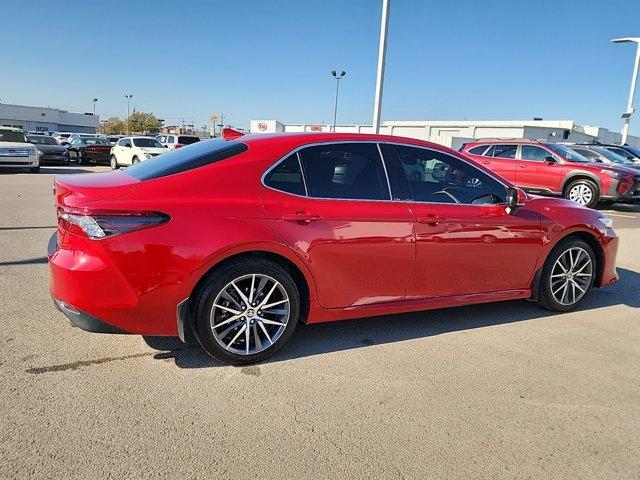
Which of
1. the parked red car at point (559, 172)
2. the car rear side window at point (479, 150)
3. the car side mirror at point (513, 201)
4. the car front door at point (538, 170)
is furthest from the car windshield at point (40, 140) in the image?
the car side mirror at point (513, 201)

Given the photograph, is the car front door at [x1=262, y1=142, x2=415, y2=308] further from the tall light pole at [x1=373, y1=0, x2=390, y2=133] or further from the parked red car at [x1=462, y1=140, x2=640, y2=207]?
the parked red car at [x1=462, y1=140, x2=640, y2=207]

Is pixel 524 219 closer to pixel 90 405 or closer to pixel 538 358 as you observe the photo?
pixel 538 358

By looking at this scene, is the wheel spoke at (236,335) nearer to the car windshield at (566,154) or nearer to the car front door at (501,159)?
the car front door at (501,159)

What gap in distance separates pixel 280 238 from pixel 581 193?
12.1 metres

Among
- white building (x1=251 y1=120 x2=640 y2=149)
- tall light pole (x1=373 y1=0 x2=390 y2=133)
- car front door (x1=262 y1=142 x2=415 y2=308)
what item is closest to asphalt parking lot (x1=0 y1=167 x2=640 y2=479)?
car front door (x1=262 y1=142 x2=415 y2=308)

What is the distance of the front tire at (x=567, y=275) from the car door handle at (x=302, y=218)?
2538 millimetres

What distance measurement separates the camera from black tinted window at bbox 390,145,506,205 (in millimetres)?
4137

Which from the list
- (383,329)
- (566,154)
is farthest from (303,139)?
(566,154)

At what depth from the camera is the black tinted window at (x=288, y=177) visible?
11.6ft

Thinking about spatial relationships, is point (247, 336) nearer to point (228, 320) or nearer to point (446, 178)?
point (228, 320)

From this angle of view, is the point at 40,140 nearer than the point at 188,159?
No

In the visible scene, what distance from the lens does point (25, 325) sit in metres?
4.00

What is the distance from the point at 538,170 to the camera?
1344 centimetres

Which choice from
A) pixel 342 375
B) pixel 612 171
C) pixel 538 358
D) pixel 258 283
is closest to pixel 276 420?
pixel 342 375
